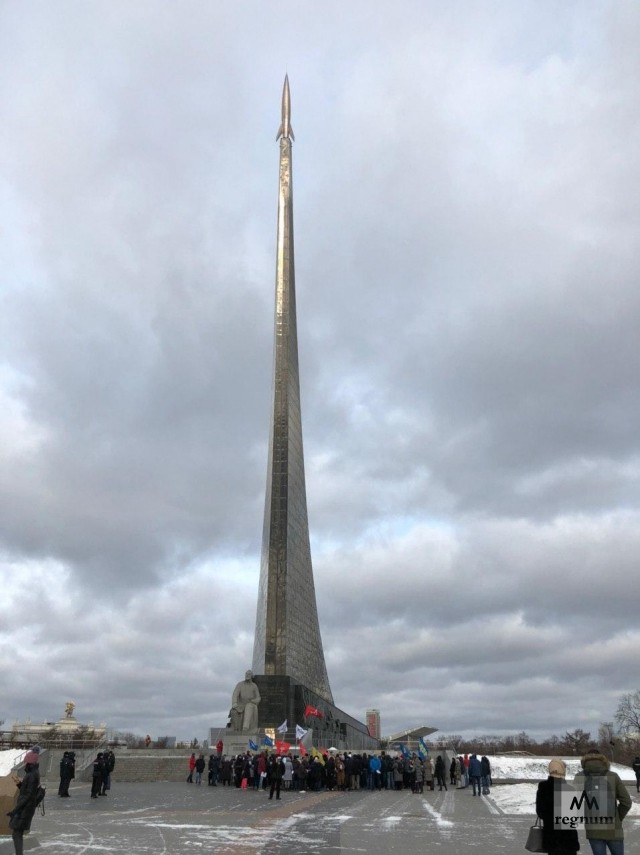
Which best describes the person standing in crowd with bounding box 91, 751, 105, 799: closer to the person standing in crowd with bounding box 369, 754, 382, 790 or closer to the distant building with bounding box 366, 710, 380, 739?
the person standing in crowd with bounding box 369, 754, 382, 790

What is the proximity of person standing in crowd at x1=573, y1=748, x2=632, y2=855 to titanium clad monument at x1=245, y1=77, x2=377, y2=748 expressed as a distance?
25.6m

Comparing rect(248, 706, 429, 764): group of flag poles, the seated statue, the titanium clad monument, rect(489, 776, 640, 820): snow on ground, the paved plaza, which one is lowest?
the paved plaza

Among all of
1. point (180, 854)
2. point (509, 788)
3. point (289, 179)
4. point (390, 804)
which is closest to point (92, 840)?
point (180, 854)

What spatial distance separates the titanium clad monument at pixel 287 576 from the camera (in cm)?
3159

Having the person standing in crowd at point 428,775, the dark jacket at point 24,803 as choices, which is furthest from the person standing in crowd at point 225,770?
the dark jacket at point 24,803

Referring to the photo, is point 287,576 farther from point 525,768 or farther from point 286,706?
point 525,768

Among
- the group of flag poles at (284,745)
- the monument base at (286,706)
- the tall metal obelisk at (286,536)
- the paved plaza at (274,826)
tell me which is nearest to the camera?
the paved plaza at (274,826)


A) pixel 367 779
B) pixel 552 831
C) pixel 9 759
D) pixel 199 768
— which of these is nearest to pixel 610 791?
pixel 552 831

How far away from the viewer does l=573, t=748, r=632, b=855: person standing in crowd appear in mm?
5602

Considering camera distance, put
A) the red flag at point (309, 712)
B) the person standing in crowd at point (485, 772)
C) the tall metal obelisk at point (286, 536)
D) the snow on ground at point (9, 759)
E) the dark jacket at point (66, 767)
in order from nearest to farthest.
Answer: the dark jacket at point (66, 767), the person standing in crowd at point (485, 772), the snow on ground at point (9, 759), the red flag at point (309, 712), the tall metal obelisk at point (286, 536)

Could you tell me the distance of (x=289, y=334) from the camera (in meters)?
40.8

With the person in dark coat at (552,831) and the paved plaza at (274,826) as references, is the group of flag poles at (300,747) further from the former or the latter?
the person in dark coat at (552,831)

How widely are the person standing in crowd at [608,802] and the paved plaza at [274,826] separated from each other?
3.41 m

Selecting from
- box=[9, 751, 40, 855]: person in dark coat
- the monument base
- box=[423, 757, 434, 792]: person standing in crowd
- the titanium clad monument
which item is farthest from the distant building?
box=[9, 751, 40, 855]: person in dark coat
